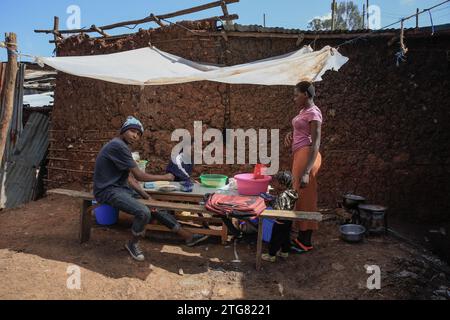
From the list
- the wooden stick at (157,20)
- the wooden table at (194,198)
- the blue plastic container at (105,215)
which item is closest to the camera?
the wooden table at (194,198)

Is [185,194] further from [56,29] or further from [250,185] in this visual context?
[56,29]

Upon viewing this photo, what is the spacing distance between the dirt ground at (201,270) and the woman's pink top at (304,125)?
128cm

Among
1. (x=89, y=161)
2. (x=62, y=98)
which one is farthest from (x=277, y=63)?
(x=62, y=98)

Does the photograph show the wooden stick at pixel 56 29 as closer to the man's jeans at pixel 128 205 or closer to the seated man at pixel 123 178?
the seated man at pixel 123 178

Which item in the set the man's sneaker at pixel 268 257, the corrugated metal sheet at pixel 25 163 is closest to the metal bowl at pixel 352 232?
the man's sneaker at pixel 268 257

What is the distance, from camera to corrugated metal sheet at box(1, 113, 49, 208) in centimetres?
657

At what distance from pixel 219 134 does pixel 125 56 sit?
1.92 m

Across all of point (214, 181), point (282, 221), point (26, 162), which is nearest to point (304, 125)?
point (282, 221)

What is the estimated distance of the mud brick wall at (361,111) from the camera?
220 inches

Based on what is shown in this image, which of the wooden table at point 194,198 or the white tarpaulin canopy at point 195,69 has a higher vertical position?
the white tarpaulin canopy at point 195,69

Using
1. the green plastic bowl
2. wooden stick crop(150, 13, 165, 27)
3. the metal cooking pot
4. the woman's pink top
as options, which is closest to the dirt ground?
the metal cooking pot

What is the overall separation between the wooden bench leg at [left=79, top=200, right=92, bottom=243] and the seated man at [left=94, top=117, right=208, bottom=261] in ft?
1.46

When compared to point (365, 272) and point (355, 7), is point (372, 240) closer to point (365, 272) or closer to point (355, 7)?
point (365, 272)

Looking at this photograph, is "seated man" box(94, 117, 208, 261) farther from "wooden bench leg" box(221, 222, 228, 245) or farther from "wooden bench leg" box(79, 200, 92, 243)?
"wooden bench leg" box(221, 222, 228, 245)
